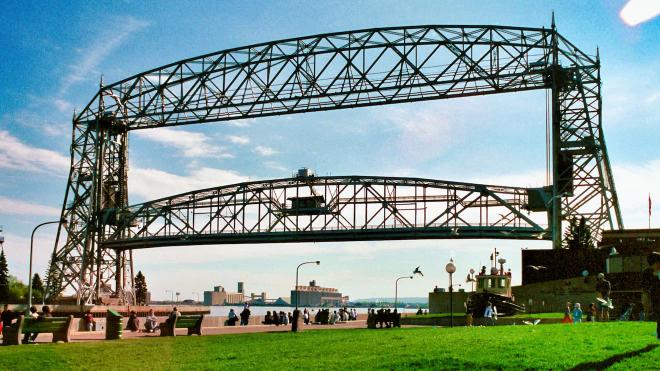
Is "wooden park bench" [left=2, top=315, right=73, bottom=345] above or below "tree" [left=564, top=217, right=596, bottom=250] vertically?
below

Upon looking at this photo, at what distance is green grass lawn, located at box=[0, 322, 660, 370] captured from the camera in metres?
17.8


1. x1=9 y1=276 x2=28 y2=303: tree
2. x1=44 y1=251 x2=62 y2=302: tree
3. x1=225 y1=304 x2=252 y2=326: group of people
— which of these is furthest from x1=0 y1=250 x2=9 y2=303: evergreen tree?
x1=225 y1=304 x2=252 y2=326: group of people

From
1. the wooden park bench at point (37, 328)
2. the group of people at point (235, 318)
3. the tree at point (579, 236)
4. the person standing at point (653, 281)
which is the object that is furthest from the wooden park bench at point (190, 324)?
the tree at point (579, 236)

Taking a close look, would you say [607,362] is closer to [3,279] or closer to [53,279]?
[53,279]

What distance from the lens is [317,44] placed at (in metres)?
70.1

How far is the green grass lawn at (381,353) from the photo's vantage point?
58.4ft

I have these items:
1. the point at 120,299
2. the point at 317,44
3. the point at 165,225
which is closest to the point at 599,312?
the point at 317,44

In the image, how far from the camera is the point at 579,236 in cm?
7025

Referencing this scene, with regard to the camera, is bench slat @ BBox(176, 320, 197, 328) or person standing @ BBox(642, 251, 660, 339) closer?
person standing @ BBox(642, 251, 660, 339)

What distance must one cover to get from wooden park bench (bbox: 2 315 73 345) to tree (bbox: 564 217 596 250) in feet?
160

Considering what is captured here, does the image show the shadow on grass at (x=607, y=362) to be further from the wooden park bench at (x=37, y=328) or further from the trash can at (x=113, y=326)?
the trash can at (x=113, y=326)

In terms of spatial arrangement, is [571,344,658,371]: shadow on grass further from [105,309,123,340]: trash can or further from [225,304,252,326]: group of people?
[225,304,252,326]: group of people

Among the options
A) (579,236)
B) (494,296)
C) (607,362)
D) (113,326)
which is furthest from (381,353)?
(579,236)

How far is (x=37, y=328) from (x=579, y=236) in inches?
2082
